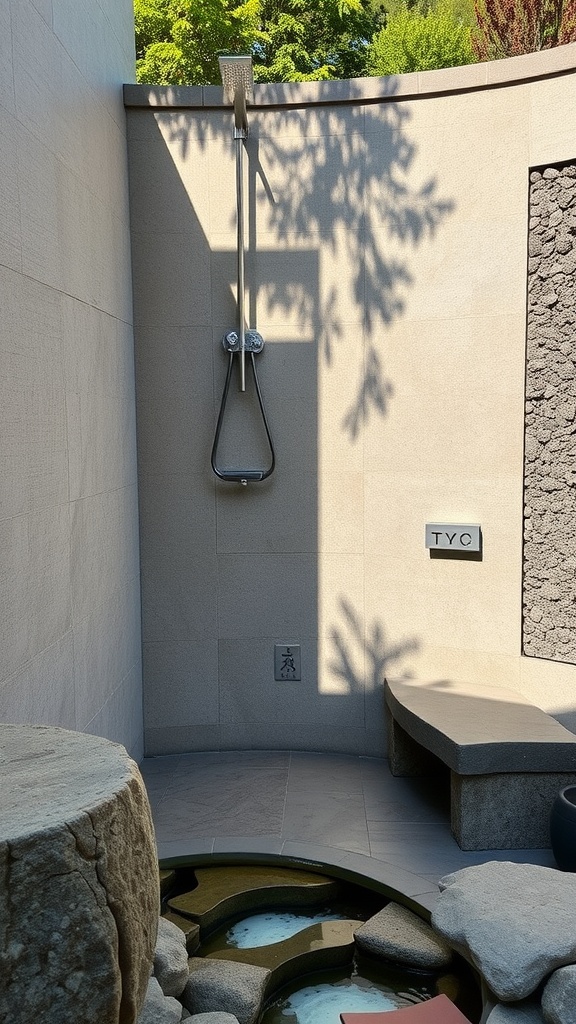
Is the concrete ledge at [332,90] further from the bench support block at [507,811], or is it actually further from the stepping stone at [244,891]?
the stepping stone at [244,891]

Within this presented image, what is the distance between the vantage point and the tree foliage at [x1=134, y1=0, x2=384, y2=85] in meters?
10.4

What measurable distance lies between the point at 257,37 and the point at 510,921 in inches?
437

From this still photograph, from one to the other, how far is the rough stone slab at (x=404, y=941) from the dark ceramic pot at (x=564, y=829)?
48cm

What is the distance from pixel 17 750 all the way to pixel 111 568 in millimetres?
1645

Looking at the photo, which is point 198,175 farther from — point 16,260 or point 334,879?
point 334,879

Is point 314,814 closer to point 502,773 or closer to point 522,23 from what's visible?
point 502,773

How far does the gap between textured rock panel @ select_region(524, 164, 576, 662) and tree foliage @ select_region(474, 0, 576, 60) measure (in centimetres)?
471

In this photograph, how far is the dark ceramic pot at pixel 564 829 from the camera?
2.49m

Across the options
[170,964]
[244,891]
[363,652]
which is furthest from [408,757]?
[170,964]

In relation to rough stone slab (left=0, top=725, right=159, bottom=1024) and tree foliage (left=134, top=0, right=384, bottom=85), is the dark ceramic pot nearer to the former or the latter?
rough stone slab (left=0, top=725, right=159, bottom=1024)

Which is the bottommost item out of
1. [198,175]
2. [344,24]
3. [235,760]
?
[235,760]

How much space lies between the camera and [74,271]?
8.42 feet

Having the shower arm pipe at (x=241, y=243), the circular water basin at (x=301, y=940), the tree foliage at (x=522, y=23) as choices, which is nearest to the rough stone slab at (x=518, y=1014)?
the circular water basin at (x=301, y=940)

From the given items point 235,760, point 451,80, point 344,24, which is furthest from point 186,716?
point 344,24
